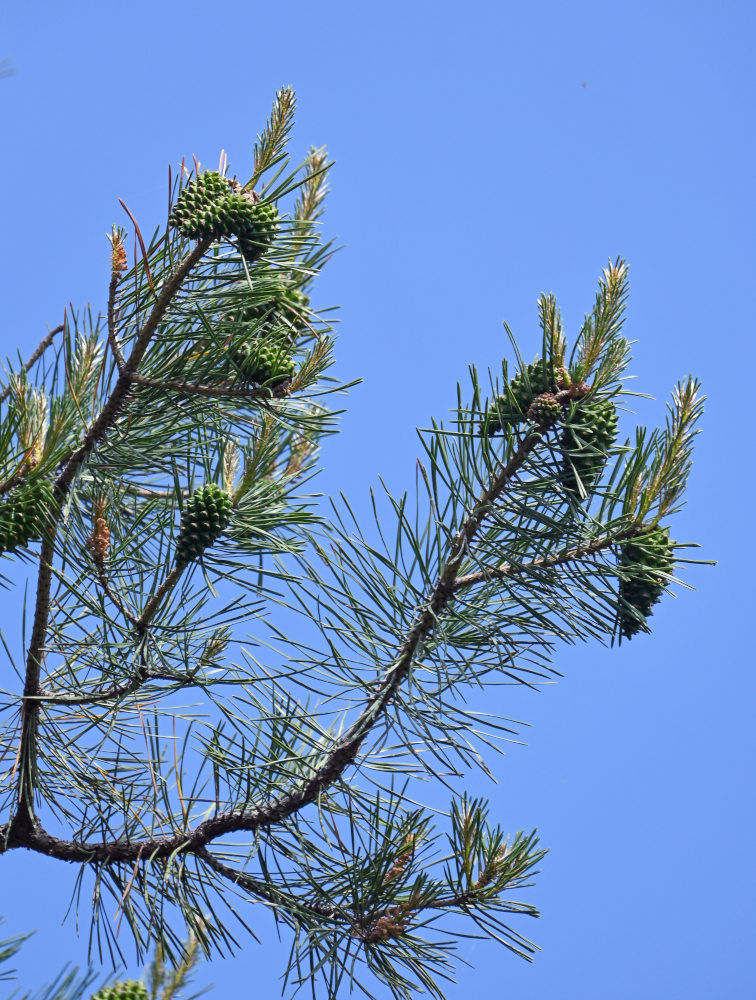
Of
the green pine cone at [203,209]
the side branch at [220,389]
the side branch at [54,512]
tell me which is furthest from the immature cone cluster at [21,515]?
the green pine cone at [203,209]

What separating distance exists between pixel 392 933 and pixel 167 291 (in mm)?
491

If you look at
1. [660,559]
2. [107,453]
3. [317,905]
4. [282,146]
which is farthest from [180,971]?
[282,146]

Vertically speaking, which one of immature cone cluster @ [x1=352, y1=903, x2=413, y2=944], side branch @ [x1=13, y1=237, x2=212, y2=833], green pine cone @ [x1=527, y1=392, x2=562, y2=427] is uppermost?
green pine cone @ [x1=527, y1=392, x2=562, y2=427]

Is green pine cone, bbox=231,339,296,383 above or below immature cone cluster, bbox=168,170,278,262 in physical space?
below

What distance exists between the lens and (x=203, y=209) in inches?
27.3

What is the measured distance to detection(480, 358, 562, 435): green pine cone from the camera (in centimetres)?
62

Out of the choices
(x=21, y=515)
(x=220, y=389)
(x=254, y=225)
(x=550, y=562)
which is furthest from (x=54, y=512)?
(x=550, y=562)

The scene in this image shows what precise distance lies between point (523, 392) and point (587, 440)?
0.05 m

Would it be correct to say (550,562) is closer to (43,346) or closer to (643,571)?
(643,571)

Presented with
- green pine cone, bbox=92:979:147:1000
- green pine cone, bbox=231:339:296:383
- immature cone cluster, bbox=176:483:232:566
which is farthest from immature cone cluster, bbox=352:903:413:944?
green pine cone, bbox=231:339:296:383

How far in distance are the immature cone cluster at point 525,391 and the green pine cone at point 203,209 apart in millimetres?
237

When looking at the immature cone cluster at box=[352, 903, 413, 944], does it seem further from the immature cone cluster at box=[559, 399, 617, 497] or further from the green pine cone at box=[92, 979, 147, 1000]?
the immature cone cluster at box=[559, 399, 617, 497]

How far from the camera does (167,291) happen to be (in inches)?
28.4

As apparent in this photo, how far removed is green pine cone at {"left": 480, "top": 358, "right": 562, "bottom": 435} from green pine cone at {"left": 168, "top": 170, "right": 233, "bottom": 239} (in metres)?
0.24
